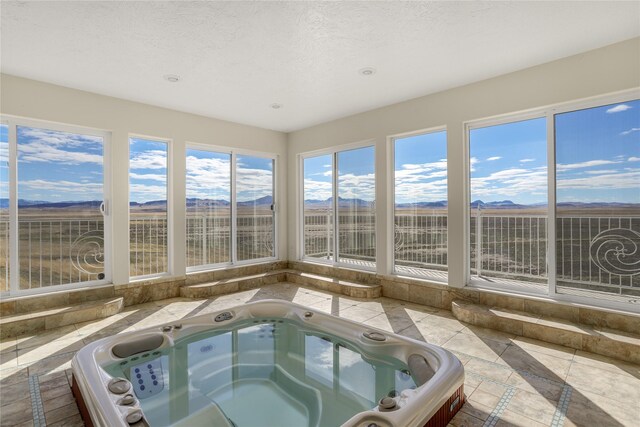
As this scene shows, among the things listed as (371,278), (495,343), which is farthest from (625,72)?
(371,278)

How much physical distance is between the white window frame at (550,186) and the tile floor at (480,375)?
546mm

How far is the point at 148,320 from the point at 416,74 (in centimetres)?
393

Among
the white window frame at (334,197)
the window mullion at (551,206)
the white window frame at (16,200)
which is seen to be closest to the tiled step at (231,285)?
the white window frame at (334,197)

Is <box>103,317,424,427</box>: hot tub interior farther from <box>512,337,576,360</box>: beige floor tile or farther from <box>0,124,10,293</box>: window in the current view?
<box>0,124,10,293</box>: window

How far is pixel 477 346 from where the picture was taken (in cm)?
285

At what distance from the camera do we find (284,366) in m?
Result: 2.70

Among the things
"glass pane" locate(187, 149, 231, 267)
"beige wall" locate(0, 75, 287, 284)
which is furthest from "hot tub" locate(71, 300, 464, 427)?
"glass pane" locate(187, 149, 231, 267)

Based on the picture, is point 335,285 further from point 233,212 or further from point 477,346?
point 477,346

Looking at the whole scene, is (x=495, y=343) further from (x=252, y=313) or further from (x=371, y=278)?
(x=252, y=313)

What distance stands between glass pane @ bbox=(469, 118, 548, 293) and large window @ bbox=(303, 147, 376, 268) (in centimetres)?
144

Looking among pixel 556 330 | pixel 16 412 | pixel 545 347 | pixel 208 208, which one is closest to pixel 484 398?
pixel 545 347

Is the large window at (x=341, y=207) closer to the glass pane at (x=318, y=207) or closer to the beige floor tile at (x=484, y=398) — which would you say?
the glass pane at (x=318, y=207)

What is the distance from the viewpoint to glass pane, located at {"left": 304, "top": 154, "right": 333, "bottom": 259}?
539cm

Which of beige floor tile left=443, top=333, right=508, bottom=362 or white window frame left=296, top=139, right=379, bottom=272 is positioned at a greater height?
white window frame left=296, top=139, right=379, bottom=272
